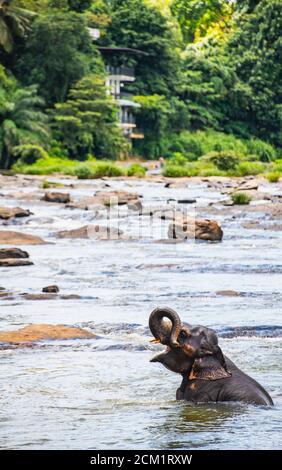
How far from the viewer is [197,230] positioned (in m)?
18.3

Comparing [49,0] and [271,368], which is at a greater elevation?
[49,0]

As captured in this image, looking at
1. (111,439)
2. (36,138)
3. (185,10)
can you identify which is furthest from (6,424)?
(185,10)

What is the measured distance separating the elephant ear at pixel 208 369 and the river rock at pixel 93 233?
12114 millimetres

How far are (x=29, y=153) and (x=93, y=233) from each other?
30995mm

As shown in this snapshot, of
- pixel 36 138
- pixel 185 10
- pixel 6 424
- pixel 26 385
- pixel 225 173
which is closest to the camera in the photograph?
pixel 6 424

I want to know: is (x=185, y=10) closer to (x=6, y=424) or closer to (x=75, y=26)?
(x=75, y=26)

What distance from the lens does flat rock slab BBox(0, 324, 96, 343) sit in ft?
29.3

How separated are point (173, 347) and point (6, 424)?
0.91 meters

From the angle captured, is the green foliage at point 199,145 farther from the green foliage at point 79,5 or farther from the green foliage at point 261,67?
the green foliage at point 79,5

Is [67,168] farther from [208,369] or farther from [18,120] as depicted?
[208,369]

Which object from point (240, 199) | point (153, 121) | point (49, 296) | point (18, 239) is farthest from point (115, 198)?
point (153, 121)

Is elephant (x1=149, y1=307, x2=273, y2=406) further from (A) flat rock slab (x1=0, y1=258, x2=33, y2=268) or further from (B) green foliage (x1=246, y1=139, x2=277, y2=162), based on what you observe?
(B) green foliage (x1=246, y1=139, x2=277, y2=162)

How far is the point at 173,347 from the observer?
259 inches

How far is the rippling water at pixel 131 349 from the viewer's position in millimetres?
6293
